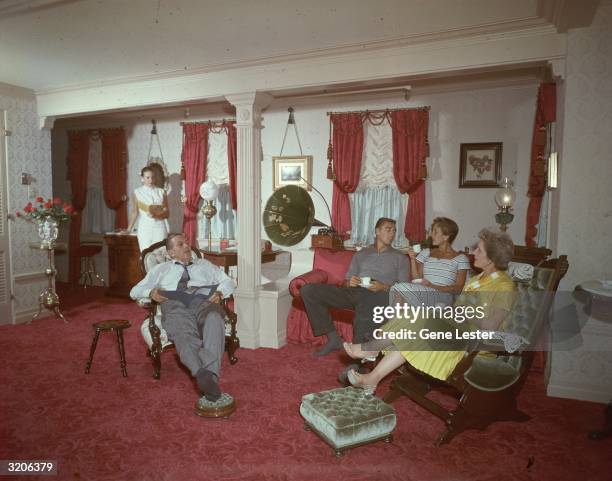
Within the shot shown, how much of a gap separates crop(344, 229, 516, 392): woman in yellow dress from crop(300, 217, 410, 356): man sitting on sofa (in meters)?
1.06

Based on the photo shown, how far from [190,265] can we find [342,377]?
1.47 metres

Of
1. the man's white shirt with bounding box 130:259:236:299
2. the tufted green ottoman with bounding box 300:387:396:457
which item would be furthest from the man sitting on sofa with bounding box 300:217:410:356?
the tufted green ottoman with bounding box 300:387:396:457

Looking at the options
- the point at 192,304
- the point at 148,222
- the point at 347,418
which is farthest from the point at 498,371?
the point at 148,222

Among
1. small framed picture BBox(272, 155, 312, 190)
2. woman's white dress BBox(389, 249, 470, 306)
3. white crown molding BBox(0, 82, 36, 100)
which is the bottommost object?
woman's white dress BBox(389, 249, 470, 306)

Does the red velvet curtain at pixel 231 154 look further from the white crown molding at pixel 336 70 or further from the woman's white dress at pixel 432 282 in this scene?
the woman's white dress at pixel 432 282

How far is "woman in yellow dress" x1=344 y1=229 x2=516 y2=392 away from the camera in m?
2.59

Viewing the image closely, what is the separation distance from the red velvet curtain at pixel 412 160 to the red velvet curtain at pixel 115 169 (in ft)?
13.8

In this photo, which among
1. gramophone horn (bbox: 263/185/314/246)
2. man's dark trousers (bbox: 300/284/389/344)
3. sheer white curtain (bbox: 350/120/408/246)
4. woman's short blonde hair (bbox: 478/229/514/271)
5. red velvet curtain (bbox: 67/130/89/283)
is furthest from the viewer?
red velvet curtain (bbox: 67/130/89/283)

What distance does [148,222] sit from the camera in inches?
224

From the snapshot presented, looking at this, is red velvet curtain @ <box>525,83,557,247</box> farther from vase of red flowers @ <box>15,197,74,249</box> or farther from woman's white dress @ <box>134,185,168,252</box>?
vase of red flowers @ <box>15,197,74,249</box>

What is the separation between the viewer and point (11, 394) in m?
3.16

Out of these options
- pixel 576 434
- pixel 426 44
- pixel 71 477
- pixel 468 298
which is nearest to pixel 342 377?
pixel 468 298

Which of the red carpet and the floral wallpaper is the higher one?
the floral wallpaper

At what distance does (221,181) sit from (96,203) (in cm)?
233
